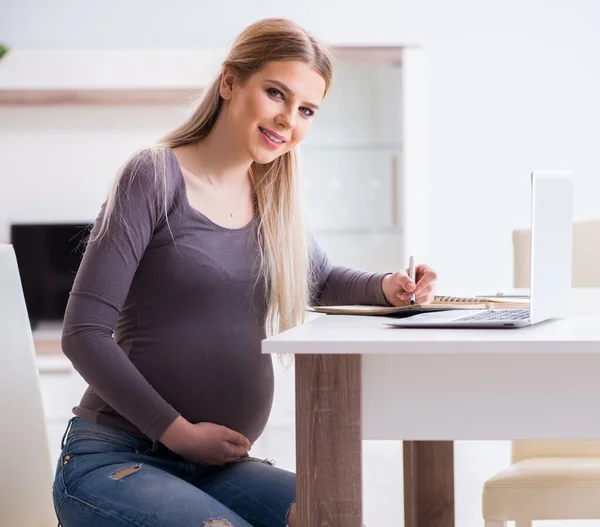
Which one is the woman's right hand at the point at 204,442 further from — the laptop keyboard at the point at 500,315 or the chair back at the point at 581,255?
the chair back at the point at 581,255

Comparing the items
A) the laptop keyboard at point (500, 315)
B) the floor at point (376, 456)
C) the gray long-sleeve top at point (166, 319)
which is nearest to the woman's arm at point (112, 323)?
the gray long-sleeve top at point (166, 319)

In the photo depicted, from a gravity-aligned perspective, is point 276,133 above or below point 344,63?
below

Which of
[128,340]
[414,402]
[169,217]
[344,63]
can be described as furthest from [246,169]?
[344,63]

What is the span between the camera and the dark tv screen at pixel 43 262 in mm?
4062

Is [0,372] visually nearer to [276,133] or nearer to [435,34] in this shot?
[276,133]

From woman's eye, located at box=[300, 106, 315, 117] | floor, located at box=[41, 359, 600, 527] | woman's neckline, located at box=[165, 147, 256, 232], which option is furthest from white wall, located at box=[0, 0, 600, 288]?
woman's neckline, located at box=[165, 147, 256, 232]

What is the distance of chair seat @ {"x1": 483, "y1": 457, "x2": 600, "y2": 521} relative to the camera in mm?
1419

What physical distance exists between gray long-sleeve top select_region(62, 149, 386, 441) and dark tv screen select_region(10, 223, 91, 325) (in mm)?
2882

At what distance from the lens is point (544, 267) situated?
3.48ft

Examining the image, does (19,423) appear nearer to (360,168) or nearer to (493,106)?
(360,168)

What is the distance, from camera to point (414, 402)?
871 mm

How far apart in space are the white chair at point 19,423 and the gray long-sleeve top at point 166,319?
89 mm

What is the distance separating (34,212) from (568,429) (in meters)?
3.60

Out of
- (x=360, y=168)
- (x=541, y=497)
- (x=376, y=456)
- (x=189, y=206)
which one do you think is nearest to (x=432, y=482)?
(x=541, y=497)
